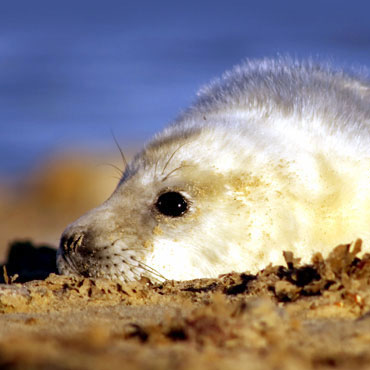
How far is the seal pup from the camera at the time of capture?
389cm

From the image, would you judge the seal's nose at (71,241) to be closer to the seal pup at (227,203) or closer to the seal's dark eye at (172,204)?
the seal pup at (227,203)

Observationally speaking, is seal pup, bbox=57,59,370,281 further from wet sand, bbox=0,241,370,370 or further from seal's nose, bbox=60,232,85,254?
wet sand, bbox=0,241,370,370

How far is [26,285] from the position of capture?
3.77 meters

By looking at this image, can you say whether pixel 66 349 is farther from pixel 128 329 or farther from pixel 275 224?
pixel 275 224

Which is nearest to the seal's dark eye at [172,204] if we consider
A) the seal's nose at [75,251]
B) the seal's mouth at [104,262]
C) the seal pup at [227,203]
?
the seal pup at [227,203]

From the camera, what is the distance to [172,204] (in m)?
4.05

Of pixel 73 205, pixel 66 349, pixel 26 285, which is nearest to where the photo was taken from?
pixel 66 349

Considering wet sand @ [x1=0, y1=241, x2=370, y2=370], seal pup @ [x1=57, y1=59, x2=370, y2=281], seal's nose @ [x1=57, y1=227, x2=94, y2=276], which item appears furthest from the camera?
seal's nose @ [x1=57, y1=227, x2=94, y2=276]

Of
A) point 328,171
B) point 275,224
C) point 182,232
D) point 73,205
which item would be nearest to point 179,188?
point 182,232

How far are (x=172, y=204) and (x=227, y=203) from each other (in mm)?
317

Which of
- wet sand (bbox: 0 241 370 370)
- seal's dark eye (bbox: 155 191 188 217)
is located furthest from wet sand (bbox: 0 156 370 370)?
seal's dark eye (bbox: 155 191 188 217)

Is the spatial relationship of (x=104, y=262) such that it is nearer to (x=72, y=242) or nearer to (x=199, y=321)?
(x=72, y=242)

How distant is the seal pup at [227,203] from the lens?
3891 millimetres

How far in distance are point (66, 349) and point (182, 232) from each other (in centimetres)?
205
